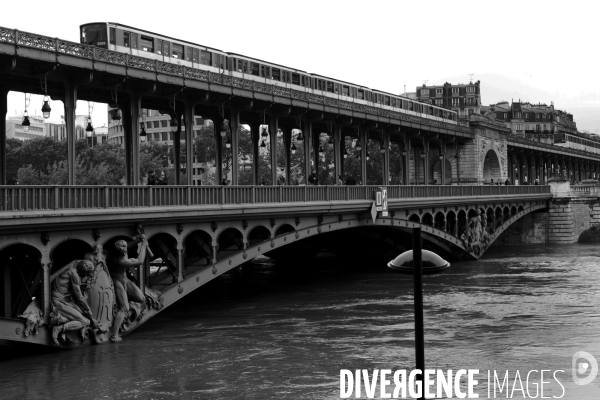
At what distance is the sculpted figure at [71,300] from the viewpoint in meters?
25.5

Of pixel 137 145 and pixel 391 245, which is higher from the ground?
pixel 137 145

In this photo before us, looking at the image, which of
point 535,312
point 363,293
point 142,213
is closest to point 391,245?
Answer: point 363,293

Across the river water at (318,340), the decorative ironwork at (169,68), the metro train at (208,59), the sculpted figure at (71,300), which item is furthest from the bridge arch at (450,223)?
the sculpted figure at (71,300)

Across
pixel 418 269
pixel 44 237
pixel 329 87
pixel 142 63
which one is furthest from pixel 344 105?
pixel 418 269

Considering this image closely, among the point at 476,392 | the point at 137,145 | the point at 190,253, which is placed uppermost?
the point at 137,145

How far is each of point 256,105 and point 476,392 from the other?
19.1 m

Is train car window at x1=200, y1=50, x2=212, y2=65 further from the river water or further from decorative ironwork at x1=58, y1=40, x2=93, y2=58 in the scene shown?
decorative ironwork at x1=58, y1=40, x2=93, y2=58

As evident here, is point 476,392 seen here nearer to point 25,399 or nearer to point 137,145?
point 25,399

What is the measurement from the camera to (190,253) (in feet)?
113

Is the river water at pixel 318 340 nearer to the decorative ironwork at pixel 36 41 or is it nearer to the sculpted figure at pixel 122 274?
the sculpted figure at pixel 122 274

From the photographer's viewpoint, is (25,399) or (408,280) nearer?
(25,399)

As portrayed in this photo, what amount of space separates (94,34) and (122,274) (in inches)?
549

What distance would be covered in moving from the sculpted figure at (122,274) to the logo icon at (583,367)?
13.1m

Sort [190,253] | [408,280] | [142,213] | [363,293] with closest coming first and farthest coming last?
1. [142,213]
2. [190,253]
3. [363,293]
4. [408,280]
